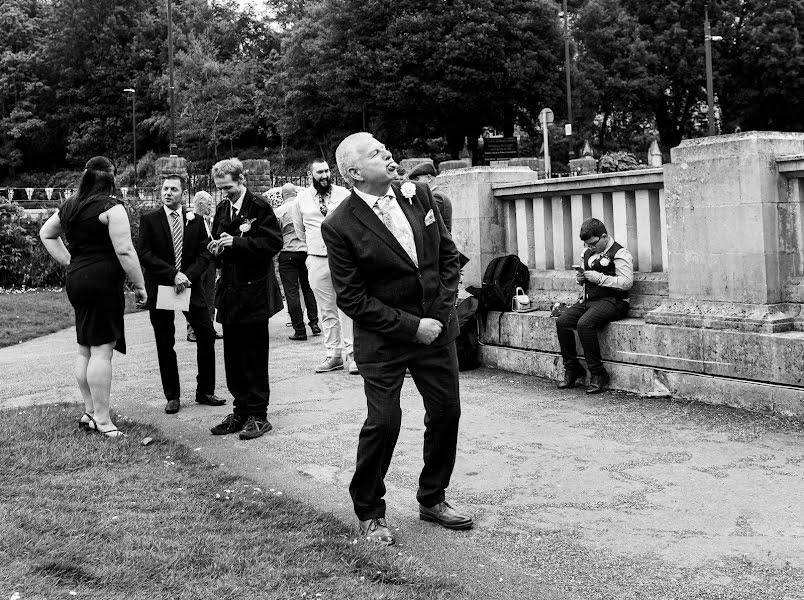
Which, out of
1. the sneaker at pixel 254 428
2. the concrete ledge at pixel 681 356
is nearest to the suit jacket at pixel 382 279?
the sneaker at pixel 254 428

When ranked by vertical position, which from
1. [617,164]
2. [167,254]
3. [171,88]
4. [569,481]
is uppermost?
[171,88]

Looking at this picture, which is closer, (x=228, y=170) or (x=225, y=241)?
(x=225, y=241)

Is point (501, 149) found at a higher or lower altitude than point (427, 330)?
higher

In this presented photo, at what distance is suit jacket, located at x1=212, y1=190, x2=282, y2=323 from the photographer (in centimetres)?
695

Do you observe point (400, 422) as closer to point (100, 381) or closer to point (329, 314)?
point (100, 381)

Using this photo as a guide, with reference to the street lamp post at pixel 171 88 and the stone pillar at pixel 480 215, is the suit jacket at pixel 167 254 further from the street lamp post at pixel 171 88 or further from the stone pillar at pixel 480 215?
the street lamp post at pixel 171 88

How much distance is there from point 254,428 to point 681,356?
127 inches

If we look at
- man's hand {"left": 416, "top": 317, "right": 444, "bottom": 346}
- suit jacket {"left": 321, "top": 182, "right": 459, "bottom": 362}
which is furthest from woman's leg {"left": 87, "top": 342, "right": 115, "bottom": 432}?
man's hand {"left": 416, "top": 317, "right": 444, "bottom": 346}

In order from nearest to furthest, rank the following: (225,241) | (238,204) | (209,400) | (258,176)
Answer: (225,241), (238,204), (209,400), (258,176)

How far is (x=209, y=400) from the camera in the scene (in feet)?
26.5

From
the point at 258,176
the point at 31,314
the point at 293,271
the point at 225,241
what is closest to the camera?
the point at 225,241

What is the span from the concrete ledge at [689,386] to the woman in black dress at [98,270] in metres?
3.56

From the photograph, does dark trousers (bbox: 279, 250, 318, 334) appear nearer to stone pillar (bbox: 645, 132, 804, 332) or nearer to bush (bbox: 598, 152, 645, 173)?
stone pillar (bbox: 645, 132, 804, 332)

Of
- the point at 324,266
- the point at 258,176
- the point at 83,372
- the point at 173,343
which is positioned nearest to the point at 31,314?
the point at 324,266
